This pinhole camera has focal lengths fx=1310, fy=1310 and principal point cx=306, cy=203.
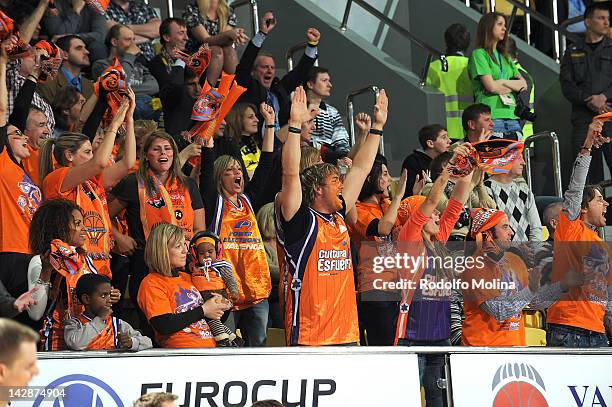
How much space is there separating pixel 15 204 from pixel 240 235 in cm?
161

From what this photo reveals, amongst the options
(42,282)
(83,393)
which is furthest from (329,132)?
(83,393)

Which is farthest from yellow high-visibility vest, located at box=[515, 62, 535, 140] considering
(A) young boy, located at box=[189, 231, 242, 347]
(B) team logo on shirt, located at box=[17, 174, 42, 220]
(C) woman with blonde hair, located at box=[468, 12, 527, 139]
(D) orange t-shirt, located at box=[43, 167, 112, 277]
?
(B) team logo on shirt, located at box=[17, 174, 42, 220]

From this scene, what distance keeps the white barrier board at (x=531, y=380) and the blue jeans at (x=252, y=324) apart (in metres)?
1.50

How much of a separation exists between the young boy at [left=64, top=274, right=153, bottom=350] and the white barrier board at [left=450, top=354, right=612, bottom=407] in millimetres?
1853

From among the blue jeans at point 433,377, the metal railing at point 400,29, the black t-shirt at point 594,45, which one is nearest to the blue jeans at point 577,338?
the blue jeans at point 433,377

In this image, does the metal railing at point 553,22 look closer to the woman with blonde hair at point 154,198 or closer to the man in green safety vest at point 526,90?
the man in green safety vest at point 526,90

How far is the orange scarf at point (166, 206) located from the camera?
8328 mm

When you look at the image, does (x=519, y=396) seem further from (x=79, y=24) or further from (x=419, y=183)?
(x=79, y=24)

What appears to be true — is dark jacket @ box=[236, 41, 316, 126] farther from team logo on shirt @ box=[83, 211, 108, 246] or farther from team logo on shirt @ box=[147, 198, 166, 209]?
team logo on shirt @ box=[83, 211, 108, 246]

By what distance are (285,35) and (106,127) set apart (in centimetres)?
532

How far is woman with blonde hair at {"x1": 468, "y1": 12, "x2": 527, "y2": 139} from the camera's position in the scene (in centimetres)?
1191

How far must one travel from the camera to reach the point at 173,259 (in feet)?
25.0

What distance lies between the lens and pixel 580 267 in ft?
28.9

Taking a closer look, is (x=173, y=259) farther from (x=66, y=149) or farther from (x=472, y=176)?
(x=472, y=176)
